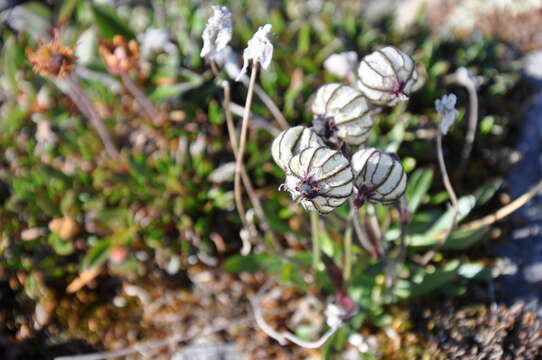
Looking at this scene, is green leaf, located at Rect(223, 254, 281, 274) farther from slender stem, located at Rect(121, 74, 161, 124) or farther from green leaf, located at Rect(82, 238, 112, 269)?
slender stem, located at Rect(121, 74, 161, 124)

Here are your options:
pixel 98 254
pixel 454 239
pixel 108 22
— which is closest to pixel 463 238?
pixel 454 239

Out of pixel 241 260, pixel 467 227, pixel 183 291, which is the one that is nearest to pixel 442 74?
pixel 467 227

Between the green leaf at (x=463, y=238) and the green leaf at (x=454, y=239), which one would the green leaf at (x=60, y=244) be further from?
A: the green leaf at (x=463, y=238)

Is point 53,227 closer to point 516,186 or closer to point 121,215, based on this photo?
point 121,215

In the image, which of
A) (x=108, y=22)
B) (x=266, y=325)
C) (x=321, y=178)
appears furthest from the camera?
(x=108, y=22)

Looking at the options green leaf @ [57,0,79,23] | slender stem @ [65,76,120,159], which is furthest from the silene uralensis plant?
green leaf @ [57,0,79,23]

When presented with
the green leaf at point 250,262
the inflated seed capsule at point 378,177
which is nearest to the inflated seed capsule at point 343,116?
the inflated seed capsule at point 378,177

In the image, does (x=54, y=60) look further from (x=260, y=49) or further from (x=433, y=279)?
(x=433, y=279)
